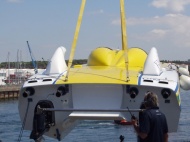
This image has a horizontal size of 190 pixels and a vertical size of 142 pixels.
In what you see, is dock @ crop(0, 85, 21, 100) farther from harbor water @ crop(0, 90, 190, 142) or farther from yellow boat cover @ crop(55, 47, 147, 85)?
yellow boat cover @ crop(55, 47, 147, 85)

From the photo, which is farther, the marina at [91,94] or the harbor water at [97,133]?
the harbor water at [97,133]

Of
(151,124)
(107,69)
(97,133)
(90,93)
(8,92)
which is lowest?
(8,92)

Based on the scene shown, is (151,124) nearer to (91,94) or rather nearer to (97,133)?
(91,94)

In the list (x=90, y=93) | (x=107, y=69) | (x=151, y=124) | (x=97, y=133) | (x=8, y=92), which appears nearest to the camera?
(x=151, y=124)

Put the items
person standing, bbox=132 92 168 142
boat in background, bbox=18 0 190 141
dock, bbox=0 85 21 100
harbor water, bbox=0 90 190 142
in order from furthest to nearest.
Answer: dock, bbox=0 85 21 100, harbor water, bbox=0 90 190 142, boat in background, bbox=18 0 190 141, person standing, bbox=132 92 168 142

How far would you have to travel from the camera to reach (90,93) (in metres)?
12.0

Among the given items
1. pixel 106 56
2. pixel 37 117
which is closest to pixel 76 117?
pixel 37 117

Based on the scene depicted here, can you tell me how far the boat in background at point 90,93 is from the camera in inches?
451

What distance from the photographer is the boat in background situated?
11445mm

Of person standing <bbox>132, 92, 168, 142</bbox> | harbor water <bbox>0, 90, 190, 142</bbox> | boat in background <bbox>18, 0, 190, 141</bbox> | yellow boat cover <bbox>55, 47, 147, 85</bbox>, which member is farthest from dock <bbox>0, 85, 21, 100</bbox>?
person standing <bbox>132, 92, 168, 142</bbox>

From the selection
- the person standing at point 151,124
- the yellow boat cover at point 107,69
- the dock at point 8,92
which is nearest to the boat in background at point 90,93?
the yellow boat cover at point 107,69

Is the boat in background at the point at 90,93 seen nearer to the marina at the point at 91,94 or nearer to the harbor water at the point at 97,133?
the marina at the point at 91,94

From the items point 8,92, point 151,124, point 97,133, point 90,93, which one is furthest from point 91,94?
point 8,92

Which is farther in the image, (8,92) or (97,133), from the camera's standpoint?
(8,92)
